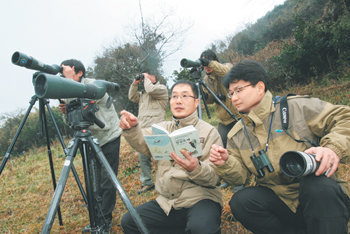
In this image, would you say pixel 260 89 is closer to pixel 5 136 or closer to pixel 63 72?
pixel 63 72

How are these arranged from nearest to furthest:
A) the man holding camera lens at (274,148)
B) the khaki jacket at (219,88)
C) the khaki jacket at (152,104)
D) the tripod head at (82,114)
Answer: the man holding camera lens at (274,148) → the tripod head at (82,114) → the khaki jacket at (219,88) → the khaki jacket at (152,104)

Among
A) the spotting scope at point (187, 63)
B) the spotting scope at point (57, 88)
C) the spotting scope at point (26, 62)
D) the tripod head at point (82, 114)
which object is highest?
the spotting scope at point (26, 62)

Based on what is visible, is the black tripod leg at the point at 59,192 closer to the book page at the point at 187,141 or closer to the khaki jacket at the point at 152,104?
the book page at the point at 187,141

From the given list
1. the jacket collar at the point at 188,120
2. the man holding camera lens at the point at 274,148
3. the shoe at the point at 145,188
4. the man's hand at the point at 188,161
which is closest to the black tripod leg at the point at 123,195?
the man's hand at the point at 188,161

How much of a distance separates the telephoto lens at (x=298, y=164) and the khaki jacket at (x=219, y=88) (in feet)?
6.52

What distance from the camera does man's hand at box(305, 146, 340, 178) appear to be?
3.87 feet

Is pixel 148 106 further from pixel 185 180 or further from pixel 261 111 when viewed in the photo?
pixel 261 111

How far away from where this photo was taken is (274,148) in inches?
61.2

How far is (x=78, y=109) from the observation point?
161 cm

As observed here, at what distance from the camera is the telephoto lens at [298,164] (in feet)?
3.70

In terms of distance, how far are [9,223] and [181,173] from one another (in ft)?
10.1

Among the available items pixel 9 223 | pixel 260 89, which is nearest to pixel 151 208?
pixel 260 89

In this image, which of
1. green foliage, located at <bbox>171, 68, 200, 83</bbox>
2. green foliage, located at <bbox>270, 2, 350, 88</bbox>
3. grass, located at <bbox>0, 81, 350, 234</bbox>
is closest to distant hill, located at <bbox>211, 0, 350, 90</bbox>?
green foliage, located at <bbox>270, 2, 350, 88</bbox>

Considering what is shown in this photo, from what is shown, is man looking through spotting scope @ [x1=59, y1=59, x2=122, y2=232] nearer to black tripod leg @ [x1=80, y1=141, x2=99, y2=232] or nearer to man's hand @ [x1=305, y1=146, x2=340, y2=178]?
black tripod leg @ [x1=80, y1=141, x2=99, y2=232]
